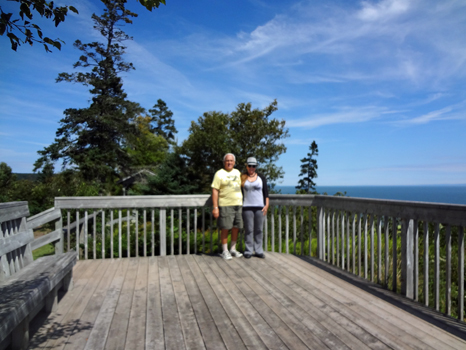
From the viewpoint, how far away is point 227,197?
478cm

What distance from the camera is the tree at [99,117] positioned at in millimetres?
21484

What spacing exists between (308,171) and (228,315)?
142 ft

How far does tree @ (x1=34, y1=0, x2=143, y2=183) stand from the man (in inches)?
715

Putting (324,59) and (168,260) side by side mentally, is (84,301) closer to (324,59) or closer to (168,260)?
(168,260)

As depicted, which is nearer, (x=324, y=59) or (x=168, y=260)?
(x=168, y=260)

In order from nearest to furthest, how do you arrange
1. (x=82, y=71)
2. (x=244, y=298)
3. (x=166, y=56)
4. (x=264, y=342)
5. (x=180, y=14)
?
1. (x=264, y=342)
2. (x=244, y=298)
3. (x=180, y=14)
4. (x=166, y=56)
5. (x=82, y=71)

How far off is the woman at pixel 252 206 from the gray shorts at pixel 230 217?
8 cm

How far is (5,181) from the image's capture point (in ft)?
68.0

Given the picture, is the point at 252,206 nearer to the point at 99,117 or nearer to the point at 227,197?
the point at 227,197

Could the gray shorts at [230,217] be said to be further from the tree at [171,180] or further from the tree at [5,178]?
the tree at [5,178]

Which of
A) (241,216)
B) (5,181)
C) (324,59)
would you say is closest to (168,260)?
(241,216)

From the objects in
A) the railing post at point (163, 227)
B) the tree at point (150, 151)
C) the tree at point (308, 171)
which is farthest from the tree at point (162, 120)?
the railing post at point (163, 227)

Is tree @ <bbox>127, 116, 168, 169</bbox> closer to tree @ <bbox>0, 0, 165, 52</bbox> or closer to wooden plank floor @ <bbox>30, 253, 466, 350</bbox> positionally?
wooden plank floor @ <bbox>30, 253, 466, 350</bbox>

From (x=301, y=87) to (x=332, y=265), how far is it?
1355 centimetres
